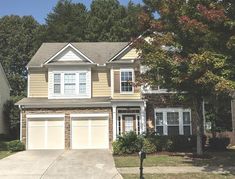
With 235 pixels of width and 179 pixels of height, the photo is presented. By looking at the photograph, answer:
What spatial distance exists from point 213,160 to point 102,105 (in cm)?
1139

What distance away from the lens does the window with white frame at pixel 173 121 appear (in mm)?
34344

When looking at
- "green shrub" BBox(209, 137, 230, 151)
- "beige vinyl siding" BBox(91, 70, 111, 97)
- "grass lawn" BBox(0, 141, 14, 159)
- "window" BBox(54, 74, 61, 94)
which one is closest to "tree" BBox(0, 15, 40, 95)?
"beige vinyl siding" BBox(91, 70, 111, 97)

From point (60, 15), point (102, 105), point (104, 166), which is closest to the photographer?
point (104, 166)

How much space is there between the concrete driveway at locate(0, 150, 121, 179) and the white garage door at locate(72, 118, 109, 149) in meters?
5.00

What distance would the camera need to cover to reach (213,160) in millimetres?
25062

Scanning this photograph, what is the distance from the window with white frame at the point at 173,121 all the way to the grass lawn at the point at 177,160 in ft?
21.4

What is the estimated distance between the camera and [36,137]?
3431cm

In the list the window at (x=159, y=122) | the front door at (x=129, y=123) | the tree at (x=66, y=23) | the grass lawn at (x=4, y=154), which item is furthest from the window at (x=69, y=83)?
the tree at (x=66, y=23)

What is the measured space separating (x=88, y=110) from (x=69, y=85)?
271cm

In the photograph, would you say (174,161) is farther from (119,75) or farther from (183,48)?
(119,75)

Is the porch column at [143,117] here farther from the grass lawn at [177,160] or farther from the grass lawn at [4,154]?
the grass lawn at [4,154]

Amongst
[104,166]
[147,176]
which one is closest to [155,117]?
[104,166]

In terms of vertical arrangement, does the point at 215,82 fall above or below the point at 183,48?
below

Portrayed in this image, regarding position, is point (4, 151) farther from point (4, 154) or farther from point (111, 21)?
point (111, 21)
